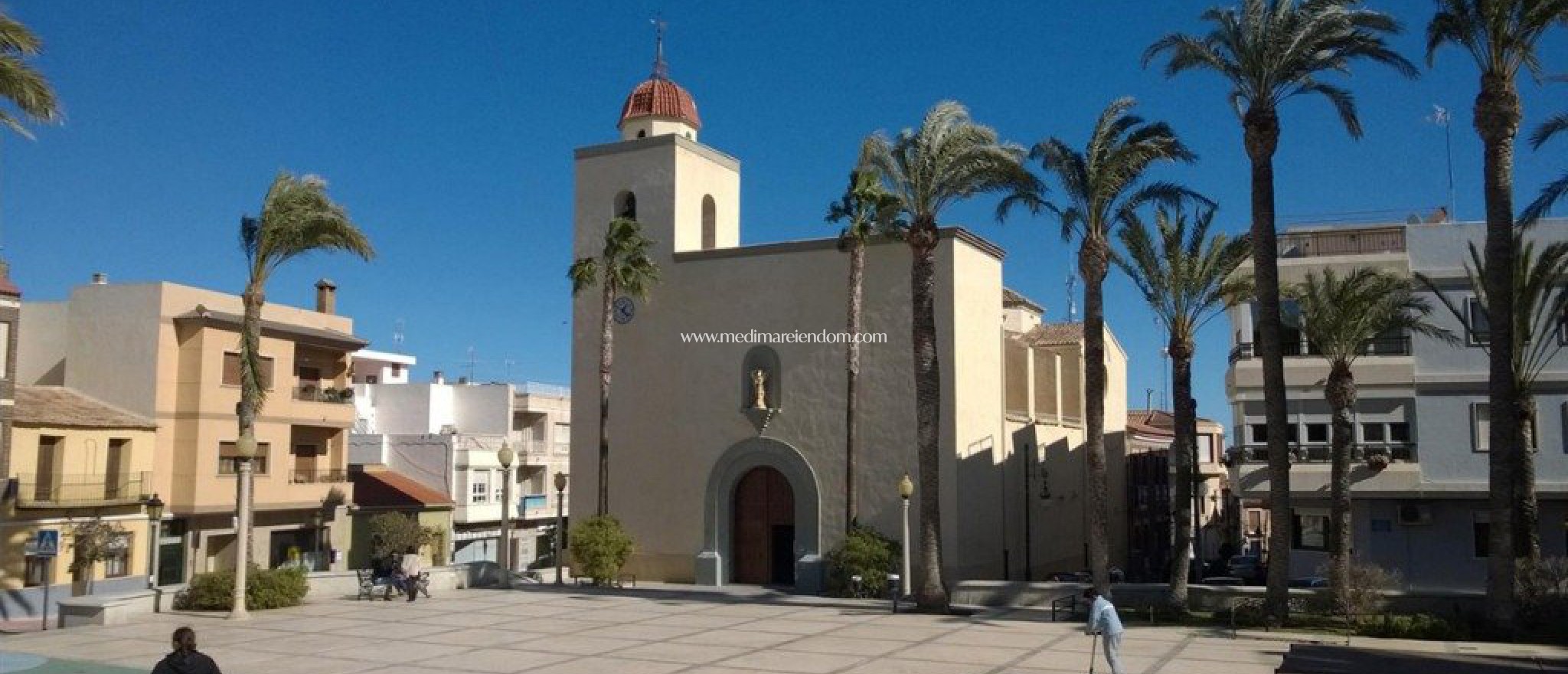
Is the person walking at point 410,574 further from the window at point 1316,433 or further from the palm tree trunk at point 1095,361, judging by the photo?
the window at point 1316,433

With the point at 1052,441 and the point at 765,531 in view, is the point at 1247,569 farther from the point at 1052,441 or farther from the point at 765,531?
the point at 765,531

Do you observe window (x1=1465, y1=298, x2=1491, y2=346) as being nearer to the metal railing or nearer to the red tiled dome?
the red tiled dome

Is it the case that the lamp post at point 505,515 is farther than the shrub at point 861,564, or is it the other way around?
the lamp post at point 505,515

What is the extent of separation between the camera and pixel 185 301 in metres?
36.2

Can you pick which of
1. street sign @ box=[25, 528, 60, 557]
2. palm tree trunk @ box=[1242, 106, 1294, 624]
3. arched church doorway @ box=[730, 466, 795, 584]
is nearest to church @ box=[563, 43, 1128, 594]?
arched church doorway @ box=[730, 466, 795, 584]

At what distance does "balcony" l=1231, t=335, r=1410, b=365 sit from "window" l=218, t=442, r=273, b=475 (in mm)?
28478

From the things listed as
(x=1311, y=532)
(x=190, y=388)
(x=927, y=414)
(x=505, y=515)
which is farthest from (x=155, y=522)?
(x=1311, y=532)

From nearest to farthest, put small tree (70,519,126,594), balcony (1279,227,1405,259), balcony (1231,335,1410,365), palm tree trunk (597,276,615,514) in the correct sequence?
small tree (70,519,126,594)
balcony (1231,335,1410,365)
balcony (1279,227,1405,259)
palm tree trunk (597,276,615,514)

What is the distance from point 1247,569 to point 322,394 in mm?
31826

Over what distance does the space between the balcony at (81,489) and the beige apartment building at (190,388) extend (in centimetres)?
116

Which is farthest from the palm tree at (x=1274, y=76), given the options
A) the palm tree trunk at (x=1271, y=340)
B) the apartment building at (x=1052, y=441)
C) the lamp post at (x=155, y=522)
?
the lamp post at (x=155, y=522)

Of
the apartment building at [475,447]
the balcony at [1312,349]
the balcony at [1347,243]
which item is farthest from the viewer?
the apartment building at [475,447]

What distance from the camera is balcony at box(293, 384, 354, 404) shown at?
40237 mm

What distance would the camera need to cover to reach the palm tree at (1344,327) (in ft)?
85.8
